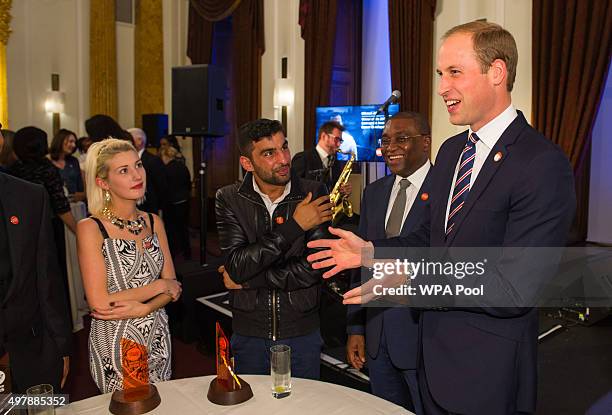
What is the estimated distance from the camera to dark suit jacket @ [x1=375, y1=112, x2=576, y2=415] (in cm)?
143

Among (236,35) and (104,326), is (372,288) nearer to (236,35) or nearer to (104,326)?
(104,326)

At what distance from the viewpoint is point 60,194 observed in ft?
13.5

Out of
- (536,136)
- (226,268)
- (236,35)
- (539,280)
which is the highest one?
(236,35)

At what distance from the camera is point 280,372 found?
1.69 m

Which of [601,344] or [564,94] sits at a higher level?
[564,94]

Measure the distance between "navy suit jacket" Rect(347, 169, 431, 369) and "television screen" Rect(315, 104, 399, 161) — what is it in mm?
4036

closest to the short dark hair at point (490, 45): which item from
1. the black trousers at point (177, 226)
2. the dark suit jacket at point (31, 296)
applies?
the dark suit jacket at point (31, 296)

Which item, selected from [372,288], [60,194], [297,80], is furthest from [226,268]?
[297,80]

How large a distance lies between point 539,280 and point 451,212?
32cm

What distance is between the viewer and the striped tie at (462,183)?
1.60 metres

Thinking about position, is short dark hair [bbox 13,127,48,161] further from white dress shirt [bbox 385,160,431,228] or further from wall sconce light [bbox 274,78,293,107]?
wall sconce light [bbox 274,78,293,107]

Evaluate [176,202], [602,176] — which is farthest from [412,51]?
[176,202]

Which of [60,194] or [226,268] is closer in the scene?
[226,268]

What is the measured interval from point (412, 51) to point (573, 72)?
1.93m
